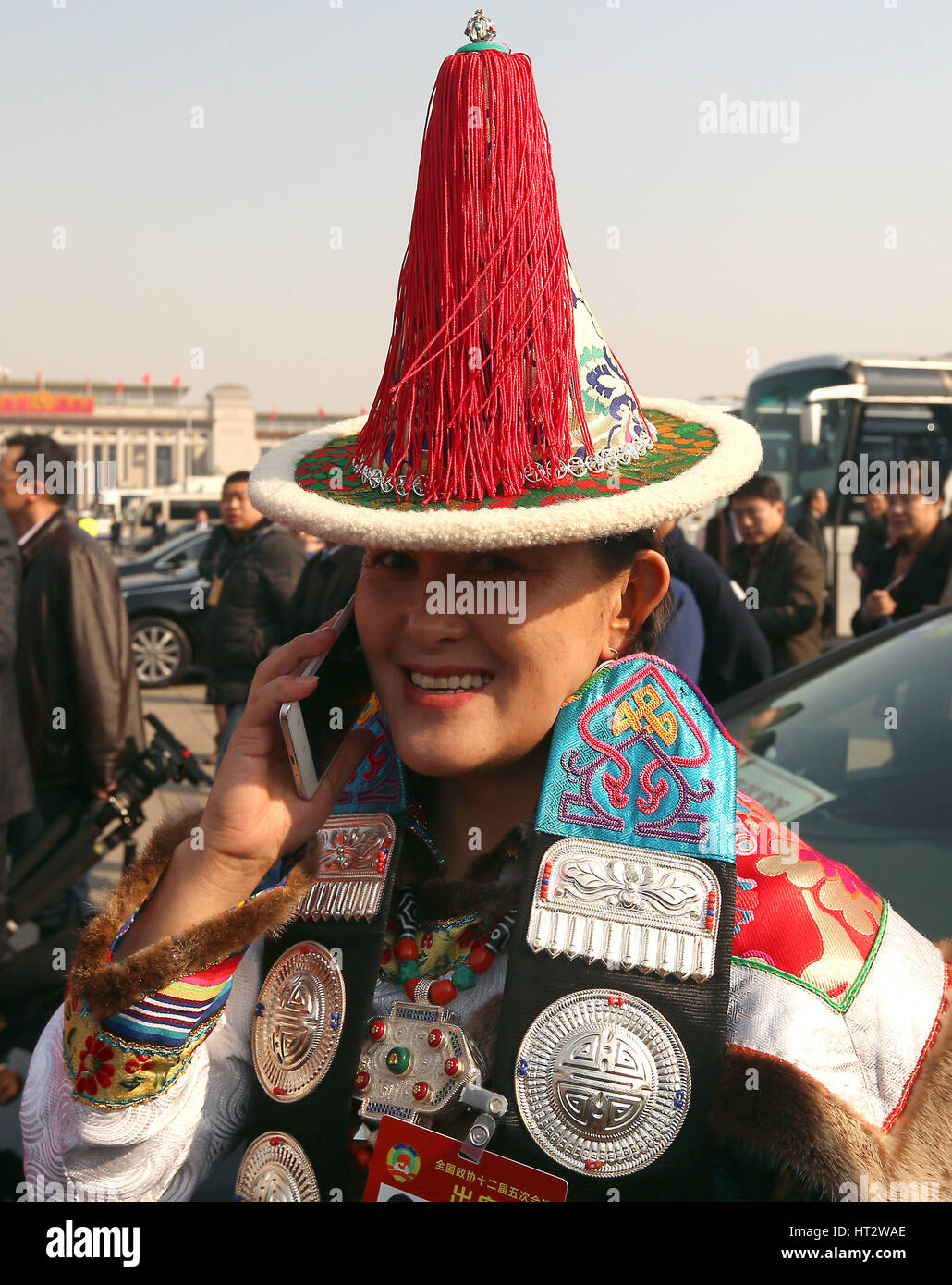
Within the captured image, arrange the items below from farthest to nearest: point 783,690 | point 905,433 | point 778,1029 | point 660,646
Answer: point 905,433
point 783,690
point 660,646
point 778,1029

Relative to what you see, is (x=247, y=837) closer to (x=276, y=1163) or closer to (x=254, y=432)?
(x=276, y=1163)

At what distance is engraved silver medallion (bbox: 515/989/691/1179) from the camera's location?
1.27 meters

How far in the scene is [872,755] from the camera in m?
2.50

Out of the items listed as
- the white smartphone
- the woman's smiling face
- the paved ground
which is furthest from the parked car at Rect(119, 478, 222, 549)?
the woman's smiling face

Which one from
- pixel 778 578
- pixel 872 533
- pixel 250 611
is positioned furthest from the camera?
pixel 872 533

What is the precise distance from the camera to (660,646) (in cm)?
175

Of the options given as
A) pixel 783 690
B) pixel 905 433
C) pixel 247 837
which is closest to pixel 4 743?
pixel 783 690

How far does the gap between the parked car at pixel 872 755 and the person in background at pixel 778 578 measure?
3039mm

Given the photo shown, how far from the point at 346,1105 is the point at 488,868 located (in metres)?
0.34

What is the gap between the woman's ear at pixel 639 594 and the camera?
1521mm

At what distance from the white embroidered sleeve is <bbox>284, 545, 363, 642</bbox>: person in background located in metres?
3.19

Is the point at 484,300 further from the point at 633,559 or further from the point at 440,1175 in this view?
the point at 440,1175

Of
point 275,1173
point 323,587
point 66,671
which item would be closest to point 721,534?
point 323,587

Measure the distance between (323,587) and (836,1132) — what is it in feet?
13.0
